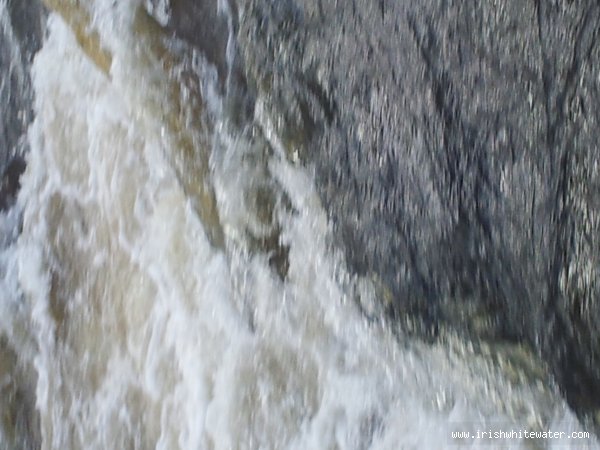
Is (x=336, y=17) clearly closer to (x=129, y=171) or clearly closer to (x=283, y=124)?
(x=283, y=124)

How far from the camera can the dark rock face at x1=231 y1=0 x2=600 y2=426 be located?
4.02 ft

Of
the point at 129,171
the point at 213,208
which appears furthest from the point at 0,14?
the point at 213,208

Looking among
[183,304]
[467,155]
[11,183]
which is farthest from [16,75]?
[467,155]

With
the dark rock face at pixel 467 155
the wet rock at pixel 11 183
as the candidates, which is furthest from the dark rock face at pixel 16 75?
the dark rock face at pixel 467 155

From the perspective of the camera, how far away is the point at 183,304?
172 centimetres

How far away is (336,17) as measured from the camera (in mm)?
1424

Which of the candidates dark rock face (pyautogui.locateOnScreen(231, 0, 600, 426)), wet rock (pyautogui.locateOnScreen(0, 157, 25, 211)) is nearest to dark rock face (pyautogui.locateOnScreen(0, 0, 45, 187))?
wet rock (pyautogui.locateOnScreen(0, 157, 25, 211))

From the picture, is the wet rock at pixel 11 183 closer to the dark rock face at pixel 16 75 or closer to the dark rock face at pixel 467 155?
the dark rock face at pixel 16 75

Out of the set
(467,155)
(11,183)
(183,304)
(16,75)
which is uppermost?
(16,75)

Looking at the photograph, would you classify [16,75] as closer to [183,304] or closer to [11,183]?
[11,183]

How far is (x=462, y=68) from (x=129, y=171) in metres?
0.96

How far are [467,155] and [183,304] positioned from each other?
2.72ft

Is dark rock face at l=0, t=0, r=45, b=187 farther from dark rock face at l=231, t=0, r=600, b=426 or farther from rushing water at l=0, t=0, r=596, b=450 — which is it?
dark rock face at l=231, t=0, r=600, b=426

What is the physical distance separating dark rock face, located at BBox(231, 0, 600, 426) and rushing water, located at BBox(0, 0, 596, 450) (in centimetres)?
9
